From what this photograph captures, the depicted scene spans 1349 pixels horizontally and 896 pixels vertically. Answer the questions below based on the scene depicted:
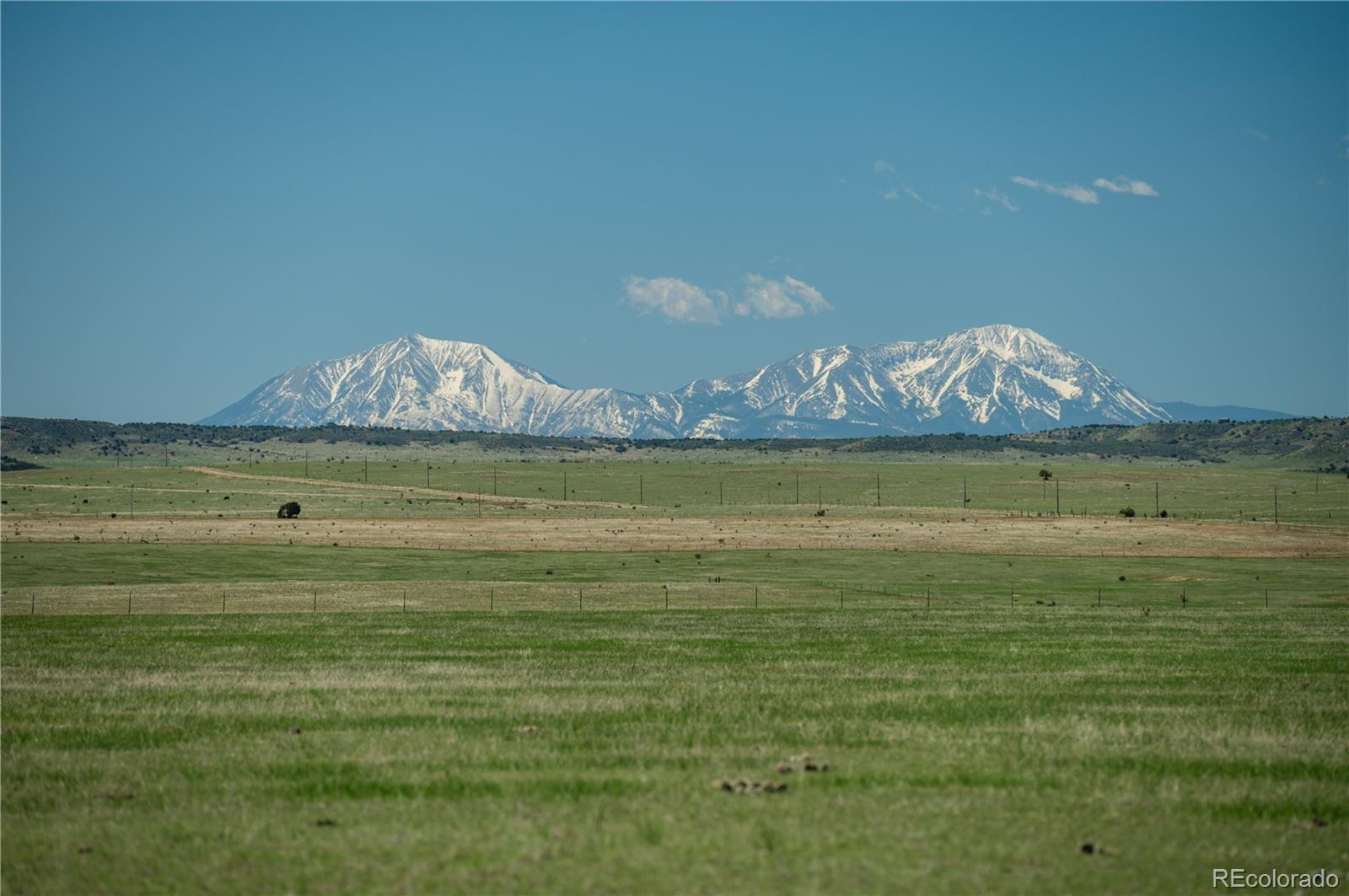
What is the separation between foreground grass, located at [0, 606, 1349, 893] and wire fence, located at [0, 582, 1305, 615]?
21304 mm

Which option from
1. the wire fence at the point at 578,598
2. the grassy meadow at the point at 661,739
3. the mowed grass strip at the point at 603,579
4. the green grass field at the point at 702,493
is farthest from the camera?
the green grass field at the point at 702,493

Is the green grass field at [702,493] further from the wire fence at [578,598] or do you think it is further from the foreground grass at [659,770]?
the foreground grass at [659,770]

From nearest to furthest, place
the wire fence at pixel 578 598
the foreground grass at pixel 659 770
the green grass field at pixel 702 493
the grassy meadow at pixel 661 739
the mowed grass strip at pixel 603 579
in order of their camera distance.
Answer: the foreground grass at pixel 659 770 < the grassy meadow at pixel 661 739 < the wire fence at pixel 578 598 < the mowed grass strip at pixel 603 579 < the green grass field at pixel 702 493

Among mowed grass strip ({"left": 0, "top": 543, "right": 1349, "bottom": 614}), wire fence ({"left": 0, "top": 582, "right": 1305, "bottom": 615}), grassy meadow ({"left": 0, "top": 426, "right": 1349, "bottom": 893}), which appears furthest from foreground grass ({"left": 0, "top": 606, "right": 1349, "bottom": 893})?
mowed grass strip ({"left": 0, "top": 543, "right": 1349, "bottom": 614})

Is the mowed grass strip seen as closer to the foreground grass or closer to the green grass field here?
the foreground grass

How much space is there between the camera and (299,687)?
85.2 feet

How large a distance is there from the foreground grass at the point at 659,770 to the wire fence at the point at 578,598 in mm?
21304

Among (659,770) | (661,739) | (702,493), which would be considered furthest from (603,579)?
(702,493)

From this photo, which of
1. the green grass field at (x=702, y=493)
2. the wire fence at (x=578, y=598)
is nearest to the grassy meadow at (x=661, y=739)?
the wire fence at (x=578, y=598)

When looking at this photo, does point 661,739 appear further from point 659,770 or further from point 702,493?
point 702,493

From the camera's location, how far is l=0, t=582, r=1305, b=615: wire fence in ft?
178

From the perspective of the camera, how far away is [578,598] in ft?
200

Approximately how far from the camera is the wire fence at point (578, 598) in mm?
54250

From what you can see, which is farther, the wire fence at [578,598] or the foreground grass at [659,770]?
the wire fence at [578,598]
